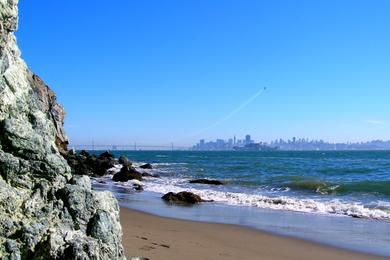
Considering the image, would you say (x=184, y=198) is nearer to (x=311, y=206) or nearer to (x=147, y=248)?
(x=311, y=206)

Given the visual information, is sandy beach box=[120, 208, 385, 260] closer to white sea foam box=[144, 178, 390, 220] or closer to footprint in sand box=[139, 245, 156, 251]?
footprint in sand box=[139, 245, 156, 251]

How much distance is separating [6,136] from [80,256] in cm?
136

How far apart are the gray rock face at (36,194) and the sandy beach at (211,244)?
282cm

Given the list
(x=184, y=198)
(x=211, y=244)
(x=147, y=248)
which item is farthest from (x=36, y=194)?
(x=184, y=198)

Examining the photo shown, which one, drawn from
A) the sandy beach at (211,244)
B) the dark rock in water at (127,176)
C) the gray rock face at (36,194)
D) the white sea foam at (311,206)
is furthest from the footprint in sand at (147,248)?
the dark rock in water at (127,176)

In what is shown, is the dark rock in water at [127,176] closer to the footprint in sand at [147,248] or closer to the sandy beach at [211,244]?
the sandy beach at [211,244]

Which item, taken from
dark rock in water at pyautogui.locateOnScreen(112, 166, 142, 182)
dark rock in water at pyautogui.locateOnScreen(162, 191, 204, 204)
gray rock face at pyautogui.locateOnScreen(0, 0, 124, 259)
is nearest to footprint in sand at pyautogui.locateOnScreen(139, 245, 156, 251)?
gray rock face at pyautogui.locateOnScreen(0, 0, 124, 259)

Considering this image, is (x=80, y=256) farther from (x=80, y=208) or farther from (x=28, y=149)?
(x=28, y=149)

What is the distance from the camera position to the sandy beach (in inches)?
322

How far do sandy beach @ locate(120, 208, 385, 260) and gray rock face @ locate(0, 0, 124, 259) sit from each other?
111 inches

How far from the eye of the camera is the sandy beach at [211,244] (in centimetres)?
819

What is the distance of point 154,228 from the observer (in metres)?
11.2

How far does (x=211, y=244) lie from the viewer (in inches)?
373

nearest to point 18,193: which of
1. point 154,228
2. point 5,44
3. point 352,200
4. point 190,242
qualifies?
point 5,44
